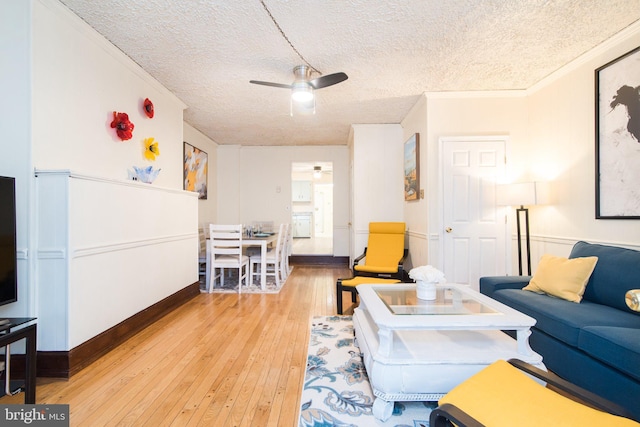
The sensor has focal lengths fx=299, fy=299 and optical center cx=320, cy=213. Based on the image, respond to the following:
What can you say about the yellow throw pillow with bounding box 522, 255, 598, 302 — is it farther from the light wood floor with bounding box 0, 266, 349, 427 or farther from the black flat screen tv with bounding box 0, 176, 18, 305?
the black flat screen tv with bounding box 0, 176, 18, 305

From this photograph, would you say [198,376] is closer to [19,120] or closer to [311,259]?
[19,120]

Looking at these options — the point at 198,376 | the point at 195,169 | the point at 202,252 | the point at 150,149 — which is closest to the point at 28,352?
the point at 198,376

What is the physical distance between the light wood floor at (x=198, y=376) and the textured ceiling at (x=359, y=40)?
2631 mm

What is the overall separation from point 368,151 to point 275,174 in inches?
97.5

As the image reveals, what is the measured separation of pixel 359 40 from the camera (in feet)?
8.54

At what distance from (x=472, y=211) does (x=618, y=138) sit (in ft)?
4.83

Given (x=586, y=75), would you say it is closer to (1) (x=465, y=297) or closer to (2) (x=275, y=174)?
(1) (x=465, y=297)

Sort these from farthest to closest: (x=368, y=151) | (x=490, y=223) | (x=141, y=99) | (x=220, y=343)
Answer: (x=368, y=151), (x=490, y=223), (x=141, y=99), (x=220, y=343)

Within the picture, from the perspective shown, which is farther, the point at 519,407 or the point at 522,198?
the point at 522,198

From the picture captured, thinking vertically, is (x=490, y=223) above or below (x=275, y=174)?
below

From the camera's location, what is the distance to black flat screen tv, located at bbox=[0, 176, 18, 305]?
5.53 ft

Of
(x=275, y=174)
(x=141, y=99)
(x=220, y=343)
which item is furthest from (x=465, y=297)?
(x=275, y=174)

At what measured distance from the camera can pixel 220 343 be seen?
262 cm

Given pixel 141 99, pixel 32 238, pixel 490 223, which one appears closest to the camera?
pixel 32 238
